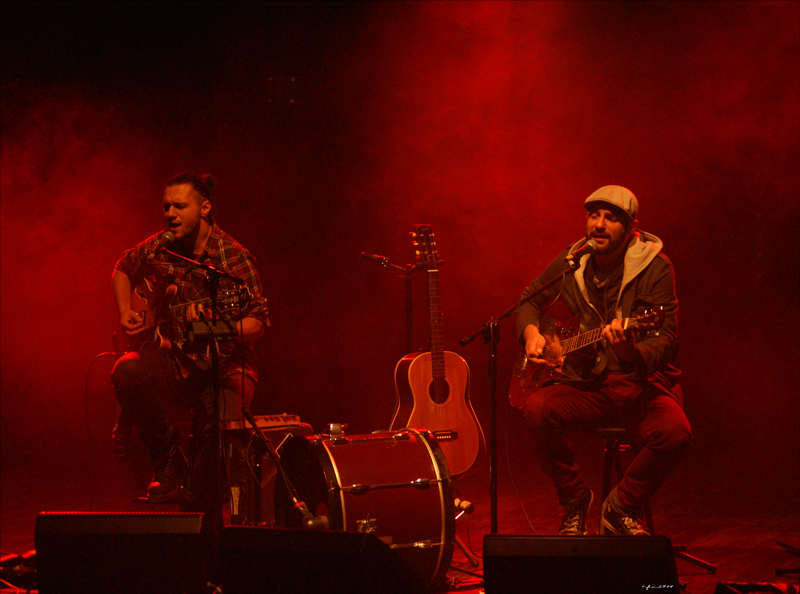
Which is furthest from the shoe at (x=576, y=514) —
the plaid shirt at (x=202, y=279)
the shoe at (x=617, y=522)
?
the plaid shirt at (x=202, y=279)

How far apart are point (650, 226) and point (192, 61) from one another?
375cm

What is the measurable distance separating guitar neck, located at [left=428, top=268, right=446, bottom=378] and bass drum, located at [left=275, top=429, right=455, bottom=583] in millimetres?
874

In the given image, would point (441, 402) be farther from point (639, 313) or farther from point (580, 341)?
point (639, 313)

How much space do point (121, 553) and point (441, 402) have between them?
208cm

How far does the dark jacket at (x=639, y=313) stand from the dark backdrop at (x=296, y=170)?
2.11 meters

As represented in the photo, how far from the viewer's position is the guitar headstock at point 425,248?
4.30 meters

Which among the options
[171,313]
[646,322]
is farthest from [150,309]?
[646,322]

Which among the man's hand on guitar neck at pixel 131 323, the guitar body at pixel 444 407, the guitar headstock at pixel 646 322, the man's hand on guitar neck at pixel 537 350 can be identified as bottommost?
the guitar body at pixel 444 407

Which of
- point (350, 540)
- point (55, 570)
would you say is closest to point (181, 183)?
point (55, 570)

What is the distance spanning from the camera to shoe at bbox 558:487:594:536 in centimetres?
338

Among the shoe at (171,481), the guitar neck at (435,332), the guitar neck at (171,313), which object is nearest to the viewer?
the shoe at (171,481)

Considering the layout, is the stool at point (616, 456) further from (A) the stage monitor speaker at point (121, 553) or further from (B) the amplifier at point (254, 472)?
(A) the stage monitor speaker at point (121, 553)

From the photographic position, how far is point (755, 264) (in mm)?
5289

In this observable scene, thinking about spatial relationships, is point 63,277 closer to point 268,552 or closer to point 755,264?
point 268,552
